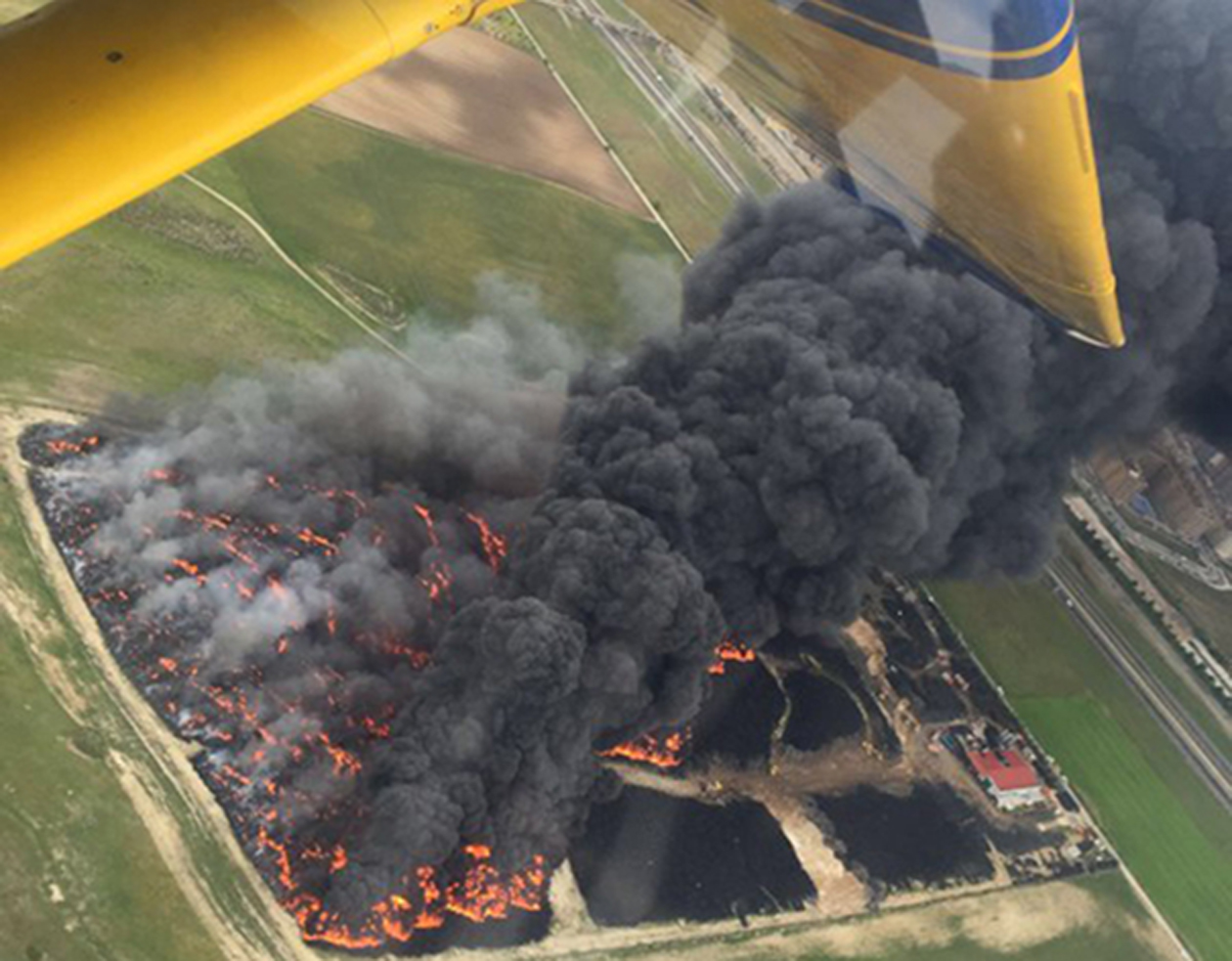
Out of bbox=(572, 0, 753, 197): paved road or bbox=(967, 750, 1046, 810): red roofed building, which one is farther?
bbox=(572, 0, 753, 197): paved road

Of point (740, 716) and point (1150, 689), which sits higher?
point (1150, 689)

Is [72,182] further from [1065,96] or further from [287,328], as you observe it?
[287,328]

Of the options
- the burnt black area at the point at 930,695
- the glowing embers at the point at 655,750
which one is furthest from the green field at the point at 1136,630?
the glowing embers at the point at 655,750

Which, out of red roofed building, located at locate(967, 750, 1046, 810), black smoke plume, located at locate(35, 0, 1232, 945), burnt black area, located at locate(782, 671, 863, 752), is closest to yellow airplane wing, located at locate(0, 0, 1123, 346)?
black smoke plume, located at locate(35, 0, 1232, 945)

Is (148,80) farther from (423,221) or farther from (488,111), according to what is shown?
(488,111)

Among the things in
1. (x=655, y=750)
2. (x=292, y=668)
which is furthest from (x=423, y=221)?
(x=655, y=750)

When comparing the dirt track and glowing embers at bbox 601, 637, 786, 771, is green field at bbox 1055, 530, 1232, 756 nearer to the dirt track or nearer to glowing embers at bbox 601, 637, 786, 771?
glowing embers at bbox 601, 637, 786, 771

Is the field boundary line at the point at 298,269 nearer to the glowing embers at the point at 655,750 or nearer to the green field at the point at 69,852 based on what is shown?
the glowing embers at the point at 655,750
